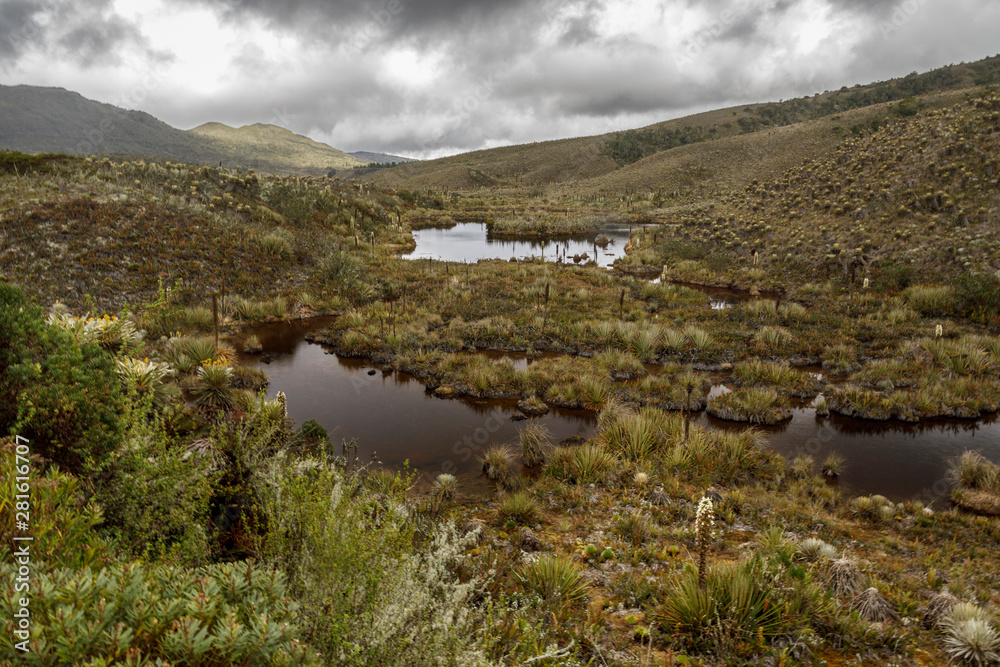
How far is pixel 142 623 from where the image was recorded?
1.92 metres

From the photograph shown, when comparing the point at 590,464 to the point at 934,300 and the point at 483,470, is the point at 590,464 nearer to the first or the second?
the point at 483,470

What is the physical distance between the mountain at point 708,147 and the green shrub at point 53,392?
59232 millimetres

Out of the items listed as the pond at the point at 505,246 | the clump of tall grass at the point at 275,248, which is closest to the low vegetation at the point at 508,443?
the clump of tall grass at the point at 275,248

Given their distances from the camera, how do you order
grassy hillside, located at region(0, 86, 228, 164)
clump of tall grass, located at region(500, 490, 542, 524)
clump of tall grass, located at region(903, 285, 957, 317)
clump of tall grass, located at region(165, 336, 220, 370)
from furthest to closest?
grassy hillside, located at region(0, 86, 228, 164)
clump of tall grass, located at region(903, 285, 957, 317)
clump of tall grass, located at region(165, 336, 220, 370)
clump of tall grass, located at region(500, 490, 542, 524)

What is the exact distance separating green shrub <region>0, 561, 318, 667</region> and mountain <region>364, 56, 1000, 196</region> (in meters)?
59.3

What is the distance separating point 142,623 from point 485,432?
346 inches

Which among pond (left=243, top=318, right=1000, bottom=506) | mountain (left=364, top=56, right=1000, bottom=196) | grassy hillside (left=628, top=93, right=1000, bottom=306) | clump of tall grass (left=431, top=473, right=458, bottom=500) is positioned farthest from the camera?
mountain (left=364, top=56, right=1000, bottom=196)

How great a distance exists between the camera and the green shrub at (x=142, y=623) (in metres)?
1.70

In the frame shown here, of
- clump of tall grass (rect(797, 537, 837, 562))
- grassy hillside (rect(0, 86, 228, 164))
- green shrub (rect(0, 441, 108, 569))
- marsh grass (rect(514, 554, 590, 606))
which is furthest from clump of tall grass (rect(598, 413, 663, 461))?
grassy hillside (rect(0, 86, 228, 164))

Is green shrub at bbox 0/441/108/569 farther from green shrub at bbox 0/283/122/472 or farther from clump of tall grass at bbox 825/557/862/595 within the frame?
clump of tall grass at bbox 825/557/862/595

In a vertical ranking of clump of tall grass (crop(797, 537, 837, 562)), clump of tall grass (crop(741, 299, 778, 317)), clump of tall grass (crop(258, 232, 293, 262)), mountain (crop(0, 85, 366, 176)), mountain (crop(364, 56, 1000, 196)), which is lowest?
clump of tall grass (crop(797, 537, 837, 562))

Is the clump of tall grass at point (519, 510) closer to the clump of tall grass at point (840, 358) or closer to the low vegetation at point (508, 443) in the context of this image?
the low vegetation at point (508, 443)

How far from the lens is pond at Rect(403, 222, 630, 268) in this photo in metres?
33.7

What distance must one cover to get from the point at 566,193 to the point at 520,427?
3084 inches
